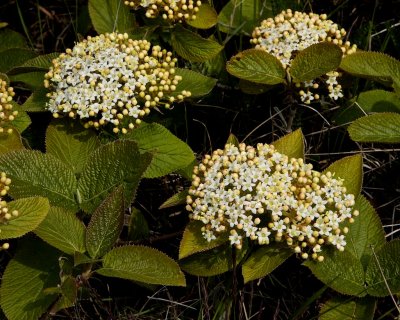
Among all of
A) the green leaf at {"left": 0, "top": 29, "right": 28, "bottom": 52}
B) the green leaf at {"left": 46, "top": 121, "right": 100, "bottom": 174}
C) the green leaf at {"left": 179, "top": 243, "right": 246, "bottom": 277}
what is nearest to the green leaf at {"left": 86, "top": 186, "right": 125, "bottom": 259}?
the green leaf at {"left": 179, "top": 243, "right": 246, "bottom": 277}

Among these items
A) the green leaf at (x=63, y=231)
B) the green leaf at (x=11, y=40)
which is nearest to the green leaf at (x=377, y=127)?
the green leaf at (x=63, y=231)

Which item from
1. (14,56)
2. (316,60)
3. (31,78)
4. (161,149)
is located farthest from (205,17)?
(14,56)

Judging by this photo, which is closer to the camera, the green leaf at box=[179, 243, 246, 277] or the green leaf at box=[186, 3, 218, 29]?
the green leaf at box=[179, 243, 246, 277]

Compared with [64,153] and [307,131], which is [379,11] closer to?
[307,131]

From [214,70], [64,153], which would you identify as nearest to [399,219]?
[214,70]

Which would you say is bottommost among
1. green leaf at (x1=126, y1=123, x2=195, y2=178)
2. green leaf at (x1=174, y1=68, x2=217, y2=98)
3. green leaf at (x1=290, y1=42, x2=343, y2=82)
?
green leaf at (x1=126, y1=123, x2=195, y2=178)

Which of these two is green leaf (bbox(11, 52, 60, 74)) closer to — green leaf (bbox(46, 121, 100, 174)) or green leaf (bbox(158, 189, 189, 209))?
green leaf (bbox(46, 121, 100, 174))
